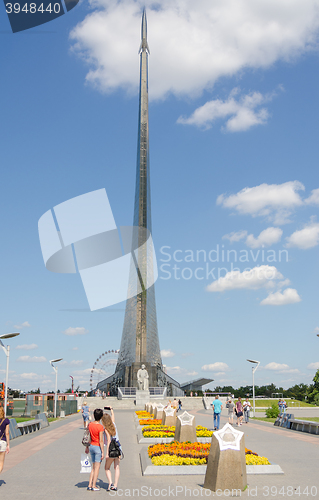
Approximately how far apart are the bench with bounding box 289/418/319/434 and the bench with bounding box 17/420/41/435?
37.9ft

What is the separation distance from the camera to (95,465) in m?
7.72

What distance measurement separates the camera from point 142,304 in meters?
58.0

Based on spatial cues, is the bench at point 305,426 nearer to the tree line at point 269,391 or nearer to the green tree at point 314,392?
the green tree at point 314,392

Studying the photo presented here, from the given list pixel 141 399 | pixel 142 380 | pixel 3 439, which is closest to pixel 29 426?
pixel 3 439

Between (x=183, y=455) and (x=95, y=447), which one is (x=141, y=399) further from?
(x=95, y=447)

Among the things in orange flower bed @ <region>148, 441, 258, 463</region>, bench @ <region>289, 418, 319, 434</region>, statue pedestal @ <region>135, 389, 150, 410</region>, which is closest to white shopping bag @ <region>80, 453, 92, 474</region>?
orange flower bed @ <region>148, 441, 258, 463</region>

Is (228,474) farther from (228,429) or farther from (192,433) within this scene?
(192,433)

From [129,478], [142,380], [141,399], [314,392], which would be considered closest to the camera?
[129,478]

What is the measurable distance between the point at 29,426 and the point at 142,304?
3976 centimetres

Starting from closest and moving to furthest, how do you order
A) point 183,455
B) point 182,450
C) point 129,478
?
point 129,478 < point 183,455 < point 182,450

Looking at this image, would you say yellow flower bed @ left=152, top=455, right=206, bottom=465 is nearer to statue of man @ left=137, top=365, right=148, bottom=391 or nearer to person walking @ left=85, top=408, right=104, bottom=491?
person walking @ left=85, top=408, right=104, bottom=491

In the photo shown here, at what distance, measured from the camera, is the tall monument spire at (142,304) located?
55.6 m

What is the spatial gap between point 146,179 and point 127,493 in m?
56.6

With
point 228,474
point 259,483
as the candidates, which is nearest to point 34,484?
point 228,474
